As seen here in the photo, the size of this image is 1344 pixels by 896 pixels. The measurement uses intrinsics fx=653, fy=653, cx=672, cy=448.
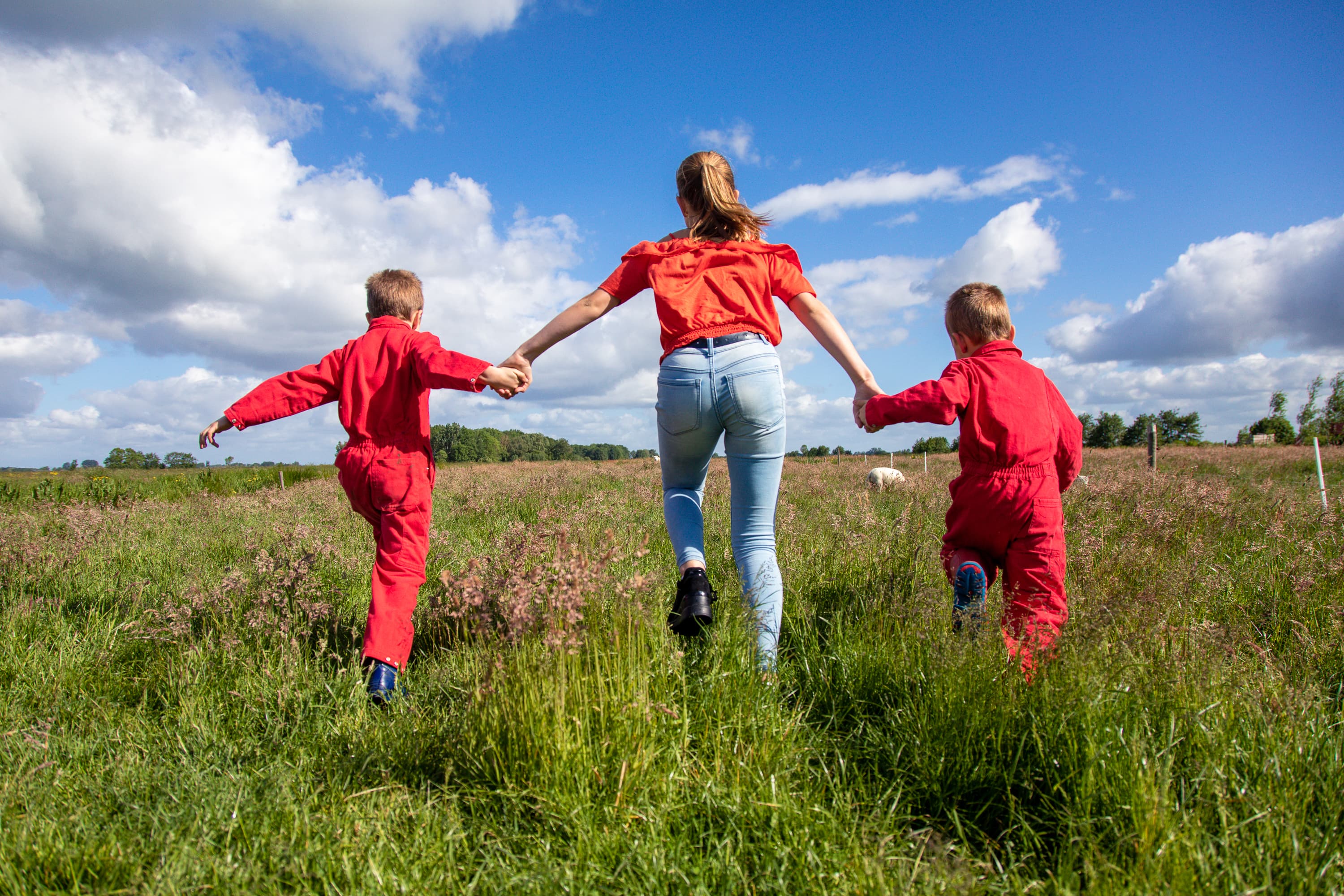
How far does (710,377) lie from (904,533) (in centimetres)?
304

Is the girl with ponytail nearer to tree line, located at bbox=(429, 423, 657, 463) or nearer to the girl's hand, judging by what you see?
the girl's hand

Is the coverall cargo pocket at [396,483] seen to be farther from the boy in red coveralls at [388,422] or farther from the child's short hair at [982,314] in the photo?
the child's short hair at [982,314]

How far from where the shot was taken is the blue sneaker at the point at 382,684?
2875 mm

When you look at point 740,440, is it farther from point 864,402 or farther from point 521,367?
point 521,367

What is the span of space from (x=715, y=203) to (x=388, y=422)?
2.02 meters

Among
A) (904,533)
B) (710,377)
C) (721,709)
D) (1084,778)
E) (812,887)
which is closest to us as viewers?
(812,887)

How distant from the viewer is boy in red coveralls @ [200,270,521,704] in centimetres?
331

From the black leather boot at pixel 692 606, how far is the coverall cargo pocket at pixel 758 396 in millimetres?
727

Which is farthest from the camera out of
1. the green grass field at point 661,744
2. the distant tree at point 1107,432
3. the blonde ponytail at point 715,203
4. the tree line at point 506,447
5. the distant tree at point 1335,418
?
the distant tree at point 1107,432

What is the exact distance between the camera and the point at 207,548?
648 cm

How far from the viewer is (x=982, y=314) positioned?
139 inches

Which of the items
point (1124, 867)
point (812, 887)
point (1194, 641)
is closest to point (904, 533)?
point (1194, 641)

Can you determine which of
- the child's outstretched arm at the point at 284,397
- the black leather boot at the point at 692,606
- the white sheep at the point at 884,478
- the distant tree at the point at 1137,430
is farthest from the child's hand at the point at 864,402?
the distant tree at the point at 1137,430

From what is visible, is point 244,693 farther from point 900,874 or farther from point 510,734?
point 900,874
